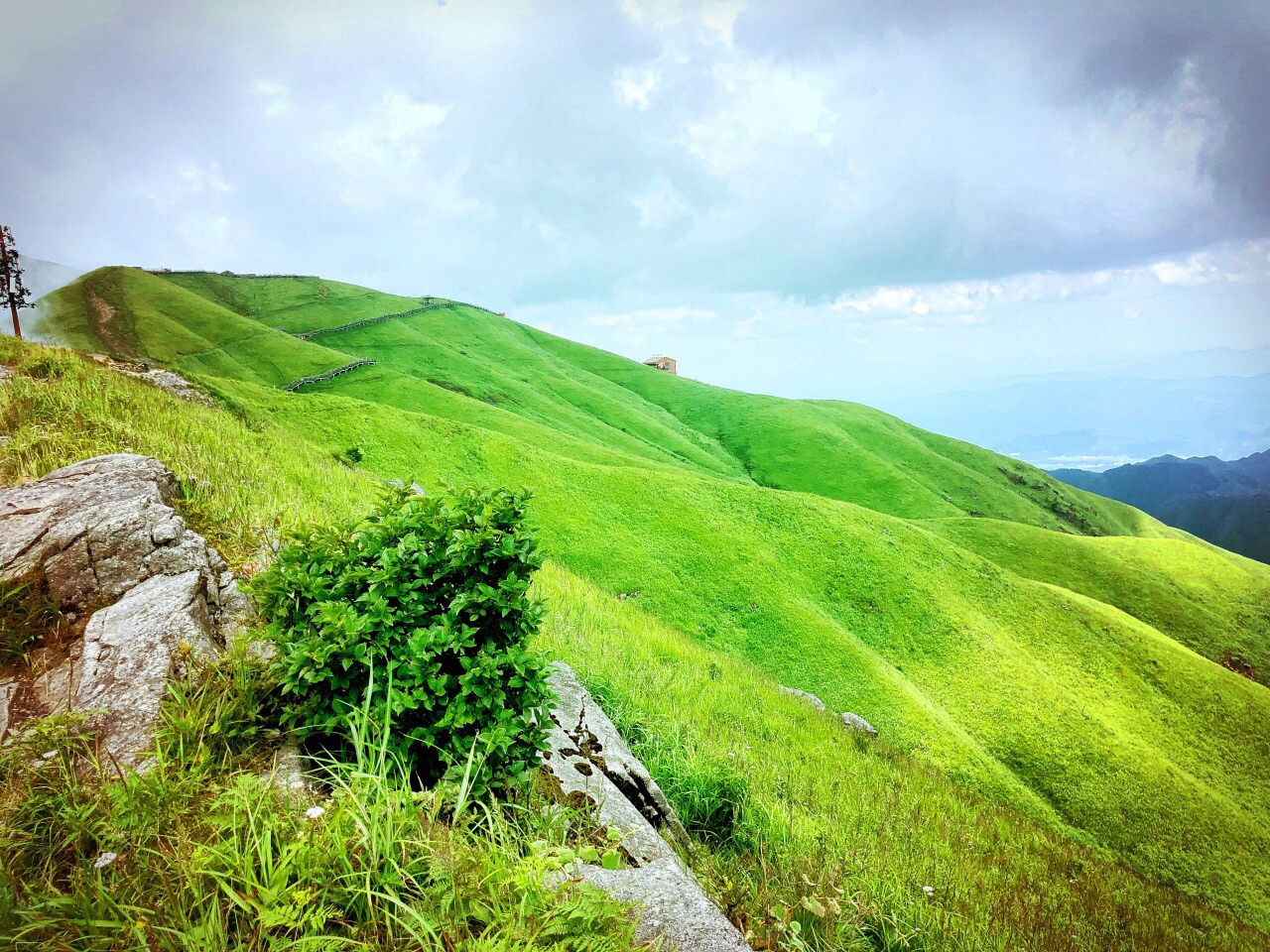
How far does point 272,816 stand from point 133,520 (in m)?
4.38

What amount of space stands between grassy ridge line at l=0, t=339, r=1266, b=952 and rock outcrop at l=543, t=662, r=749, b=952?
0.79 m

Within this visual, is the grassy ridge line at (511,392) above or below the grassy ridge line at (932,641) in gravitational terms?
above

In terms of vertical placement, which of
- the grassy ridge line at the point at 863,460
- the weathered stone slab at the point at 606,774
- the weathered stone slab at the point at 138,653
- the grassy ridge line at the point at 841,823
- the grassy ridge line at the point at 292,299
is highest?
the grassy ridge line at the point at 292,299

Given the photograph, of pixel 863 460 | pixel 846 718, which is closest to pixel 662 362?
pixel 863 460

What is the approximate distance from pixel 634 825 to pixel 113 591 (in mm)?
5960

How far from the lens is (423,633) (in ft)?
15.8

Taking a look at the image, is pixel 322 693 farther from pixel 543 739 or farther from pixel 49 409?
pixel 49 409

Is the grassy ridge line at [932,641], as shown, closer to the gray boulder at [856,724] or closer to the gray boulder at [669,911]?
the gray boulder at [856,724]

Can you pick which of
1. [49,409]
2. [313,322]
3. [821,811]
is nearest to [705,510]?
[821,811]

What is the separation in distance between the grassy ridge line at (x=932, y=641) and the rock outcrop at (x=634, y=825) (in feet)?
70.3

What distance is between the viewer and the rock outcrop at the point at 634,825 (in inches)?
154

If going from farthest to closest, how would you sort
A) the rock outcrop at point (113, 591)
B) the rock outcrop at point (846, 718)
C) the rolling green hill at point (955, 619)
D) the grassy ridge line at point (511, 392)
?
the grassy ridge line at point (511, 392) < the rolling green hill at point (955, 619) < the rock outcrop at point (846, 718) < the rock outcrop at point (113, 591)

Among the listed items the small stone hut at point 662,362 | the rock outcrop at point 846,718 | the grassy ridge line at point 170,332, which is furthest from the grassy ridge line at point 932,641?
the small stone hut at point 662,362

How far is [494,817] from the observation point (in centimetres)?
449
